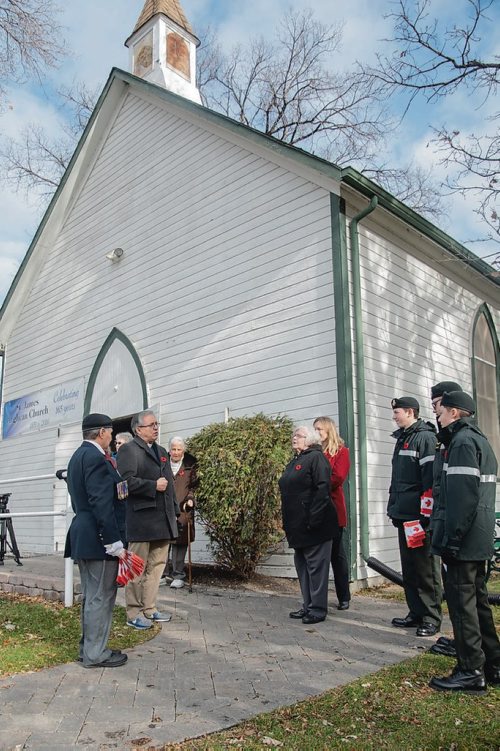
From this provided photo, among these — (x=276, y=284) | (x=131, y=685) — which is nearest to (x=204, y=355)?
(x=276, y=284)

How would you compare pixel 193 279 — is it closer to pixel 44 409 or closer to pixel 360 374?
pixel 360 374

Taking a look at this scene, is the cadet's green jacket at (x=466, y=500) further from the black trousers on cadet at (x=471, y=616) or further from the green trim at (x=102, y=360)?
the green trim at (x=102, y=360)

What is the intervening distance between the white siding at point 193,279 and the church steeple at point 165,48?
1.48m

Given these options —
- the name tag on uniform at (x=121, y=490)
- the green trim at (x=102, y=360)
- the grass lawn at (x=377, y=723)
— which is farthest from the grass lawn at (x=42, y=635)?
the green trim at (x=102, y=360)

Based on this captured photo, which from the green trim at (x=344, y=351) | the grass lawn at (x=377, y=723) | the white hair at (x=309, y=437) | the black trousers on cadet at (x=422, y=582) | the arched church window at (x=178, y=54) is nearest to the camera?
the grass lawn at (x=377, y=723)

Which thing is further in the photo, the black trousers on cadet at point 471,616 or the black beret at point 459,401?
the black beret at point 459,401

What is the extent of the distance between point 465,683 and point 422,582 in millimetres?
1597

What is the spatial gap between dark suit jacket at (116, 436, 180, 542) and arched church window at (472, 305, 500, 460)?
7.54 meters

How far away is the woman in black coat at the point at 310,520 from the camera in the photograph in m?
6.08

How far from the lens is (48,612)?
6.70m

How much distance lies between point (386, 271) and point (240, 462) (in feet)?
12.0

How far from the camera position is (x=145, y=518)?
6031 millimetres

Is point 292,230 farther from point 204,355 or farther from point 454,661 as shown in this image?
point 454,661

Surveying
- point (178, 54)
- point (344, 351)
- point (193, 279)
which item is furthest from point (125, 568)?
point (178, 54)
